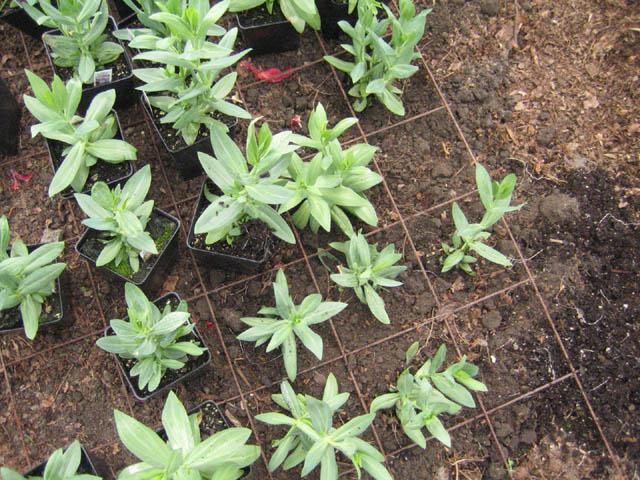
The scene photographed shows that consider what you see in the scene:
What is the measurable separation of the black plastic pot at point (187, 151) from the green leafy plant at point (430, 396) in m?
1.46

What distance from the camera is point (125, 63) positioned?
10.0 ft

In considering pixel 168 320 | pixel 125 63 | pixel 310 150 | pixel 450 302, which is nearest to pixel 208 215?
pixel 168 320

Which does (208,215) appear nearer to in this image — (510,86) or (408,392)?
(408,392)

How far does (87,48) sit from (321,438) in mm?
2225

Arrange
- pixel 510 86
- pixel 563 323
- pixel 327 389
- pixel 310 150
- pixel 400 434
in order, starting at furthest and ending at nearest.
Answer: pixel 510 86, pixel 310 150, pixel 563 323, pixel 400 434, pixel 327 389

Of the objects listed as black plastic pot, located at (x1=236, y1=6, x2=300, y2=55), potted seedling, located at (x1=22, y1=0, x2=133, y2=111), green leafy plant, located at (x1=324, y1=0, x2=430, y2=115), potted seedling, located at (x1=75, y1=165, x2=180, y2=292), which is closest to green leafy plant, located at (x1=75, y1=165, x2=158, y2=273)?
potted seedling, located at (x1=75, y1=165, x2=180, y2=292)

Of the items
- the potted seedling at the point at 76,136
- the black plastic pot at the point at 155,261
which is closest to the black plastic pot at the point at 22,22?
the potted seedling at the point at 76,136

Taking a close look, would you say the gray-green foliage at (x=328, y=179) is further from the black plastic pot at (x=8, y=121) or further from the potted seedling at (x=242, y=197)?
the black plastic pot at (x=8, y=121)

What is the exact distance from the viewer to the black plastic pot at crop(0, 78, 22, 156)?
3.06 meters

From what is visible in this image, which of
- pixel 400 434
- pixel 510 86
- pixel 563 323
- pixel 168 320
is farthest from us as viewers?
pixel 510 86

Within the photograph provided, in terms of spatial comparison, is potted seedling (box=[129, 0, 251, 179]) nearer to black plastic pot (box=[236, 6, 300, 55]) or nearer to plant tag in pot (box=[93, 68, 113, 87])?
plant tag in pot (box=[93, 68, 113, 87])

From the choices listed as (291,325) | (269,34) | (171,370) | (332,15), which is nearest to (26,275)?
(171,370)

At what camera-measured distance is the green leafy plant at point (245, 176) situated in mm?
2320

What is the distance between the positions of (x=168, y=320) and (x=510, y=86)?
245cm
